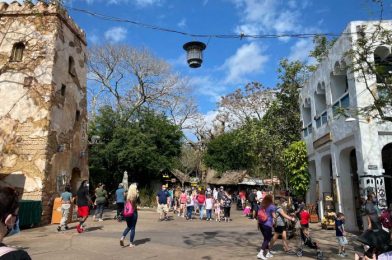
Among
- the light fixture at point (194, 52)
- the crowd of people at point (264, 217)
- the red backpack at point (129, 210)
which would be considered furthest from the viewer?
the red backpack at point (129, 210)

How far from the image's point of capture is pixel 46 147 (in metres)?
16.0

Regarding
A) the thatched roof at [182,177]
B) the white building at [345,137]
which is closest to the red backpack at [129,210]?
the white building at [345,137]

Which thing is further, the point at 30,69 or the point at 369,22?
the point at 30,69

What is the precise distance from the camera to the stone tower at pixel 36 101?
1592 cm

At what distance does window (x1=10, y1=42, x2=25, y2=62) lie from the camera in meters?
17.1

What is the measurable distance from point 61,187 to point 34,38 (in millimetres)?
7218

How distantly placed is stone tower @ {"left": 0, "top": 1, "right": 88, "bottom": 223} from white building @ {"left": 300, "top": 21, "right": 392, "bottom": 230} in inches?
486

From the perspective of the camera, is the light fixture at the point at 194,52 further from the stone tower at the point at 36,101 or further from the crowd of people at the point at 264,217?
the stone tower at the point at 36,101

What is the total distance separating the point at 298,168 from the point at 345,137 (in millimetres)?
5489

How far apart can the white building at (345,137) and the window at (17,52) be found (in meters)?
14.4

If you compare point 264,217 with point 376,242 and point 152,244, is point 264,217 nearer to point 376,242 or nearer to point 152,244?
point 152,244

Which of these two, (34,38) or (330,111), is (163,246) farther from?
(34,38)

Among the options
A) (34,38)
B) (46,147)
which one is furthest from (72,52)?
(46,147)

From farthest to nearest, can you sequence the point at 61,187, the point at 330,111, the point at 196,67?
the point at 61,187 < the point at 330,111 < the point at 196,67
